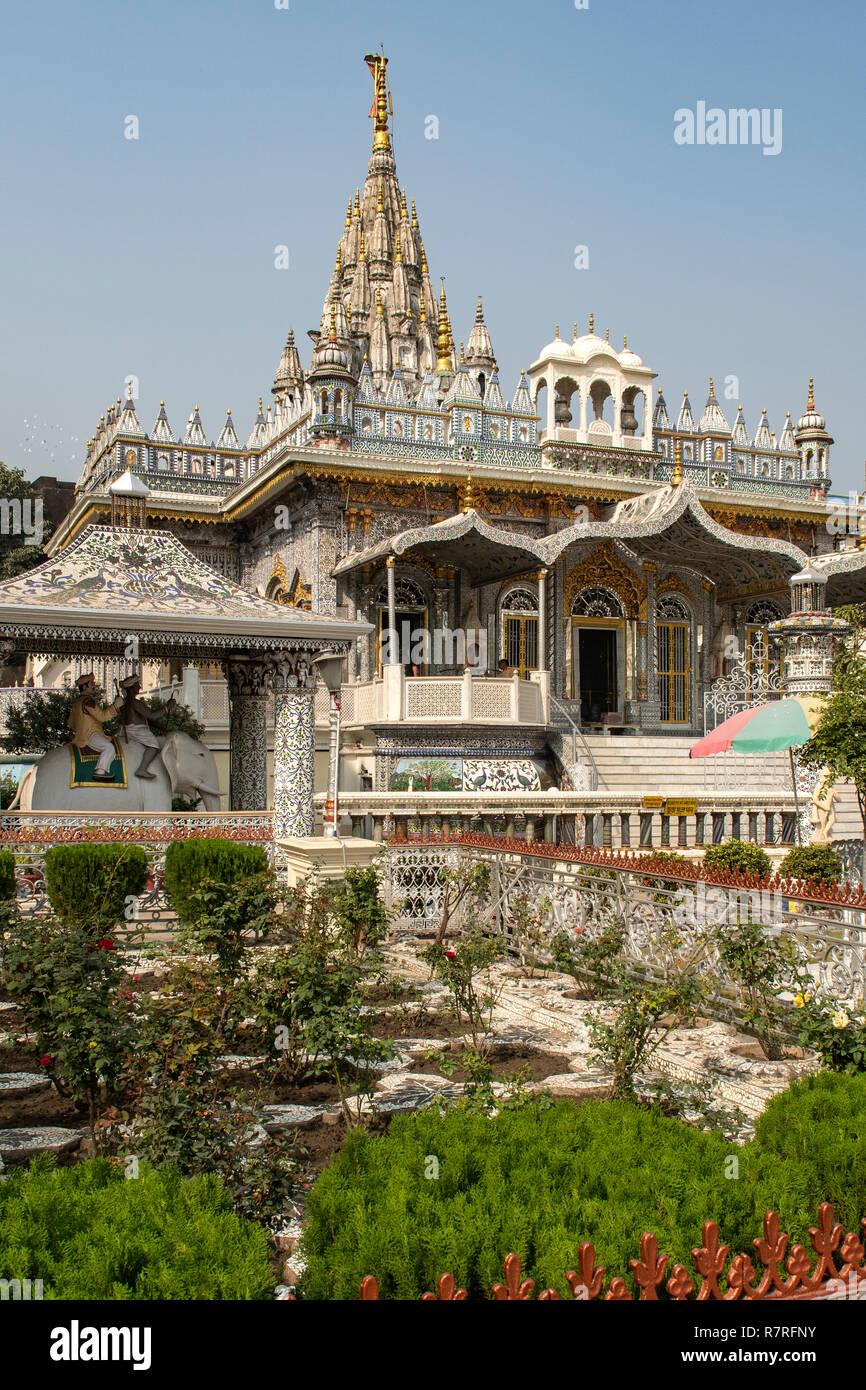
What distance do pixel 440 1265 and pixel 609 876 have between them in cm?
626

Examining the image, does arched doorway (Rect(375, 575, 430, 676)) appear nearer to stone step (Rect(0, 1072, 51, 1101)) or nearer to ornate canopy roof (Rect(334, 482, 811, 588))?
ornate canopy roof (Rect(334, 482, 811, 588))

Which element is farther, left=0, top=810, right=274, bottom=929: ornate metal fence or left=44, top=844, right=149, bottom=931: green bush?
left=0, top=810, right=274, bottom=929: ornate metal fence

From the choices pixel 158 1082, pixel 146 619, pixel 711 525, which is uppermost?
pixel 711 525

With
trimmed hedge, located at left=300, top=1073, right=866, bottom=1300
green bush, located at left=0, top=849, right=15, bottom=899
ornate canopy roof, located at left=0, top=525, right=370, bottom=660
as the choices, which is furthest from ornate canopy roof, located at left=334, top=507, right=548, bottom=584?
trimmed hedge, located at left=300, top=1073, right=866, bottom=1300

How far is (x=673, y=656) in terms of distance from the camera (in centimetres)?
2528

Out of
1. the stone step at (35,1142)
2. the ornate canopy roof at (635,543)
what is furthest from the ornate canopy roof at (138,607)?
the ornate canopy roof at (635,543)

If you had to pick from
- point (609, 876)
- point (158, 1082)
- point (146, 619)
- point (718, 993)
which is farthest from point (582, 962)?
point (146, 619)

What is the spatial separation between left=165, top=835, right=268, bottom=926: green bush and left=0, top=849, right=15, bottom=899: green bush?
1407mm

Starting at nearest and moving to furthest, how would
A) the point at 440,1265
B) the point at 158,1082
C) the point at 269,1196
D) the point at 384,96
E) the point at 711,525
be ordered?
the point at 440,1265, the point at 269,1196, the point at 158,1082, the point at 711,525, the point at 384,96

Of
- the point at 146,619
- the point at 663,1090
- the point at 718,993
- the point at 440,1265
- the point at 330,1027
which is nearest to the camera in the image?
the point at 440,1265

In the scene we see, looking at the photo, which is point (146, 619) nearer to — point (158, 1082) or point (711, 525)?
point (158, 1082)

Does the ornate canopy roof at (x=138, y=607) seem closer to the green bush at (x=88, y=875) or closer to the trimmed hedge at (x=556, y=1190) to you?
the green bush at (x=88, y=875)

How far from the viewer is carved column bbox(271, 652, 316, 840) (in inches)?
475

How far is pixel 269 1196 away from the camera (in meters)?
4.03
